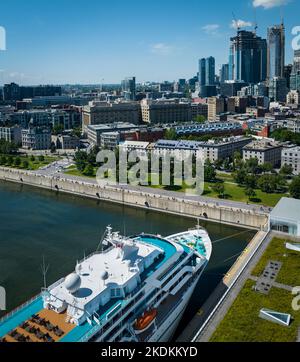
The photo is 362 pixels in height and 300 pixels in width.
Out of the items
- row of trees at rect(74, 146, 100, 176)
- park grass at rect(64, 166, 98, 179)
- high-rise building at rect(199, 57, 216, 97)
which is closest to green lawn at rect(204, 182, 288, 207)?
park grass at rect(64, 166, 98, 179)

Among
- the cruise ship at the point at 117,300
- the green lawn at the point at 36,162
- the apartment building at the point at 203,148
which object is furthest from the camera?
the green lawn at the point at 36,162

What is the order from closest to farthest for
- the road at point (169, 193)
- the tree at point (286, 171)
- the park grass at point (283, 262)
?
the park grass at point (283, 262)
the road at point (169, 193)
the tree at point (286, 171)

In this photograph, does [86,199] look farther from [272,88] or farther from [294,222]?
[272,88]

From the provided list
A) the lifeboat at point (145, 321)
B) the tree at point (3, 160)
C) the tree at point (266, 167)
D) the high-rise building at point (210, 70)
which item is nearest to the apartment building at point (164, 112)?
the tree at point (3, 160)

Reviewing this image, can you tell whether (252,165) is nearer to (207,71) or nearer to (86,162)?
(86,162)

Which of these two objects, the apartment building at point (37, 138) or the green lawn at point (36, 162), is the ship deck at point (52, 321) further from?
the apartment building at point (37, 138)
